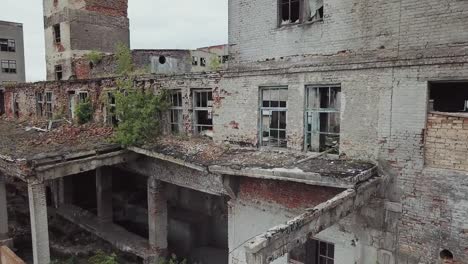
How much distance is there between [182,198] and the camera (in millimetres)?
16016

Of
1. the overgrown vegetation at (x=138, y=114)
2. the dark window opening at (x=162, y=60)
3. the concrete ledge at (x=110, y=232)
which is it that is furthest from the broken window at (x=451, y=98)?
the dark window opening at (x=162, y=60)

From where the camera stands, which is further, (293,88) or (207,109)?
(207,109)

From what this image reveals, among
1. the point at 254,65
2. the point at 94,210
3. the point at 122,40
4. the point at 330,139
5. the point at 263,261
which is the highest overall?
the point at 122,40

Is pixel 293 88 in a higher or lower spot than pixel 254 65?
lower

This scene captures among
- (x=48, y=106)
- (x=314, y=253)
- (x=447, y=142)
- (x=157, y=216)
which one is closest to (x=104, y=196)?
(x=157, y=216)

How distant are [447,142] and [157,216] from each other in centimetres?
988

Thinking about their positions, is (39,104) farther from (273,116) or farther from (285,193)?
(285,193)

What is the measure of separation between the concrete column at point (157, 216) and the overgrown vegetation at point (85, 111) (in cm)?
525

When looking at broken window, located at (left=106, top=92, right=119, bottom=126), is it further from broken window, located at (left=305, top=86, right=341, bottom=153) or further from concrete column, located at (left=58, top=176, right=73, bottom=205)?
broken window, located at (left=305, top=86, right=341, bottom=153)

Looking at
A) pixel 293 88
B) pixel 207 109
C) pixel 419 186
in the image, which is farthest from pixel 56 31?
pixel 419 186

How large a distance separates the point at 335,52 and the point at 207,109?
178 inches

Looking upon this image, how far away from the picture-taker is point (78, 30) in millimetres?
22078

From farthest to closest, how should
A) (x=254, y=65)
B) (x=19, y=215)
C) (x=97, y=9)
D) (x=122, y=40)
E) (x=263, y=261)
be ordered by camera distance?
(x=122, y=40), (x=97, y=9), (x=19, y=215), (x=254, y=65), (x=263, y=261)

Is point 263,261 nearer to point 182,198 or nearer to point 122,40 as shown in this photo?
point 182,198
